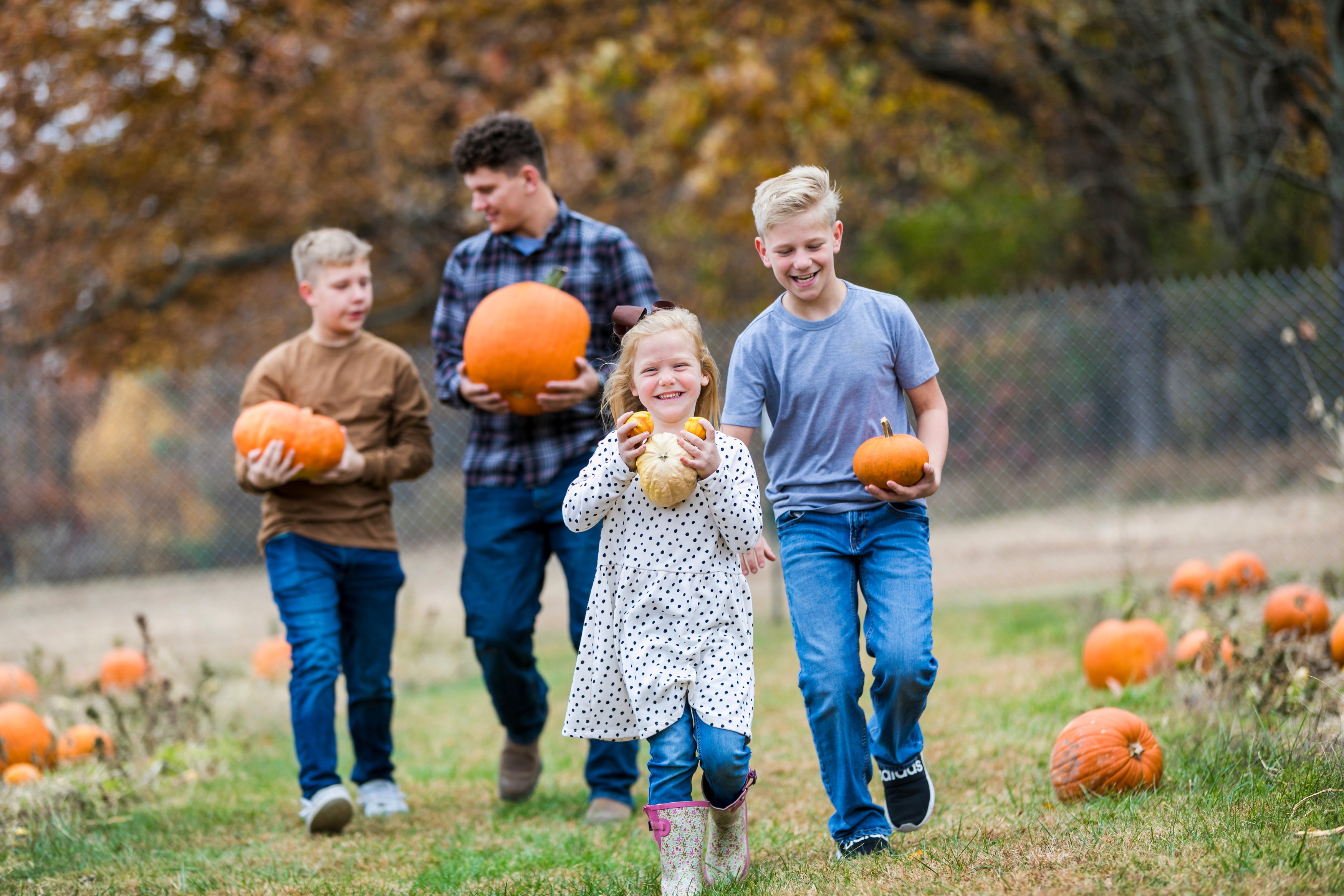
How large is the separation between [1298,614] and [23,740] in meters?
5.08

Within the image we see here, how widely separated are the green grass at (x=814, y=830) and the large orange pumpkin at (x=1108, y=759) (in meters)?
0.08

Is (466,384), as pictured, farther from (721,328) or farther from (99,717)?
(721,328)

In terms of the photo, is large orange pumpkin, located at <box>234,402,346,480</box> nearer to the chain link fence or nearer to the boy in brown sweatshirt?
the boy in brown sweatshirt

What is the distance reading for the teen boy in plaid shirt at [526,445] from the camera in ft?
13.3

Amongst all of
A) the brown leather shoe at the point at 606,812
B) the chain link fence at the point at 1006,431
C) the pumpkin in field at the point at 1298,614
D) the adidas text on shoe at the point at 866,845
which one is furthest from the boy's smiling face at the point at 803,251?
the chain link fence at the point at 1006,431

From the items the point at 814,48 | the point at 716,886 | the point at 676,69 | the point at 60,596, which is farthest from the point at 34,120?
the point at 716,886

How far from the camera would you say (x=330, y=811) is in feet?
12.6

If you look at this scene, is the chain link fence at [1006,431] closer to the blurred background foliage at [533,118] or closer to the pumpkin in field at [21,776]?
the blurred background foliage at [533,118]

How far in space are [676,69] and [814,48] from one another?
130 cm

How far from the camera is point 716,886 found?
294 centimetres

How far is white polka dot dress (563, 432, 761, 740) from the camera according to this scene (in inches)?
117

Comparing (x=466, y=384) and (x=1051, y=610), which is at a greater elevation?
(x=466, y=384)

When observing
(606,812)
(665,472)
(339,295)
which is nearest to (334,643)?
(606,812)

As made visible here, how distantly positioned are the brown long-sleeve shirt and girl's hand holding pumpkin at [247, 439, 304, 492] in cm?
11
